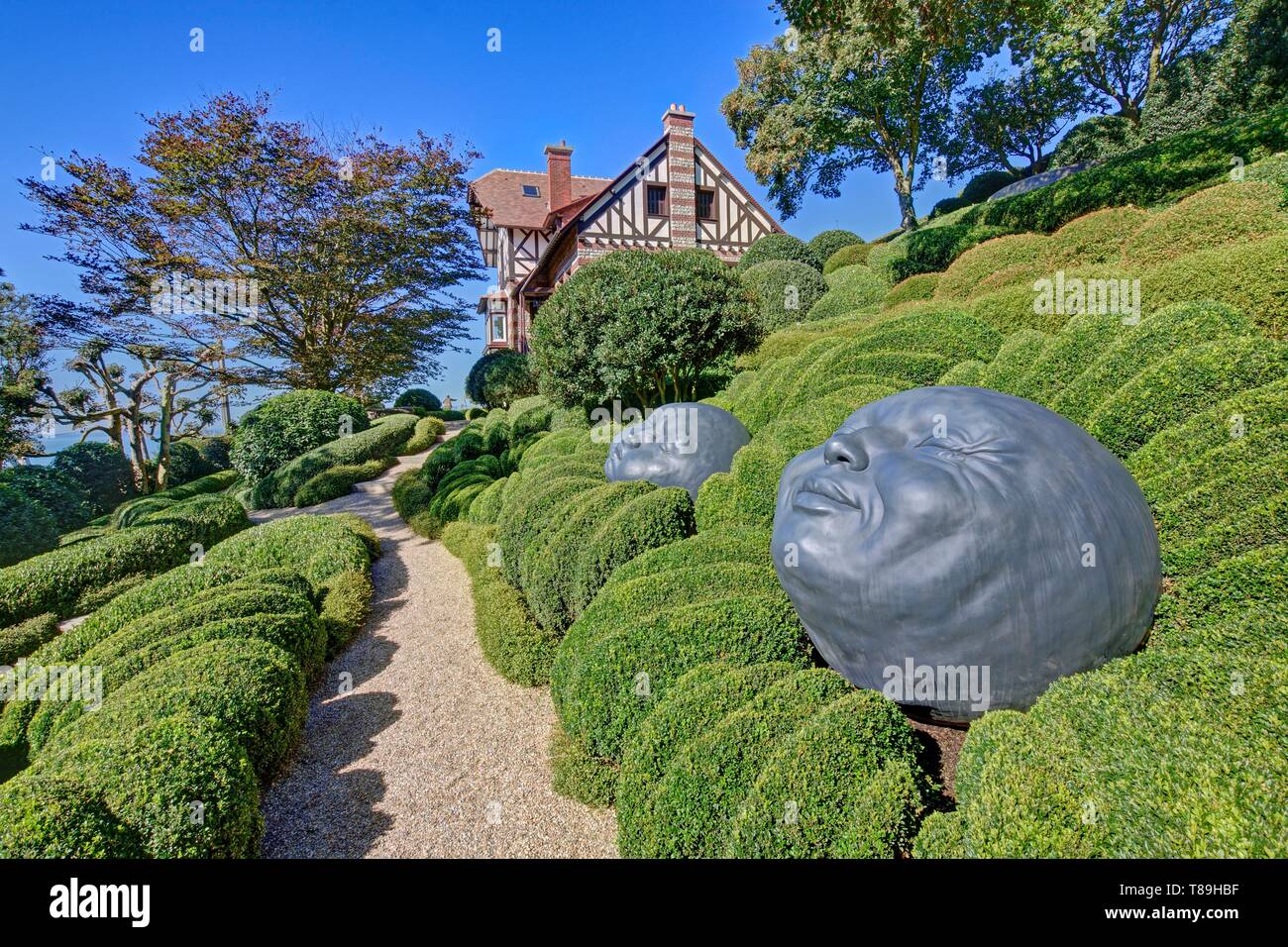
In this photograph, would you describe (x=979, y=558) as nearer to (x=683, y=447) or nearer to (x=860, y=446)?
(x=860, y=446)

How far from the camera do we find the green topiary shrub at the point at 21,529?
9.88 m

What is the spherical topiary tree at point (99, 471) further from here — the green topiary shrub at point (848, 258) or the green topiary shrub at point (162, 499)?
the green topiary shrub at point (848, 258)

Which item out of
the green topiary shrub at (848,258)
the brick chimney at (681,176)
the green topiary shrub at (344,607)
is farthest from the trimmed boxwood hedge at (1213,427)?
the brick chimney at (681,176)

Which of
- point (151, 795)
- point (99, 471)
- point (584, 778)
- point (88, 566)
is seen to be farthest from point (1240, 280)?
point (99, 471)

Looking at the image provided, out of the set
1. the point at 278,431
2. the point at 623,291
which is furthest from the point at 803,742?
the point at 278,431

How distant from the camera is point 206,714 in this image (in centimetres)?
372

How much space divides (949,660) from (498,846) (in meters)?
2.74

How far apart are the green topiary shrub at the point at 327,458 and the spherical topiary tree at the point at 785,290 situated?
12.0m

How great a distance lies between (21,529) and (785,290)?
17.3 m

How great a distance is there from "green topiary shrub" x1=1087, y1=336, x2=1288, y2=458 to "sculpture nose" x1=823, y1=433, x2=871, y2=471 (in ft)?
5.87

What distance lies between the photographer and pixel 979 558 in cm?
225
